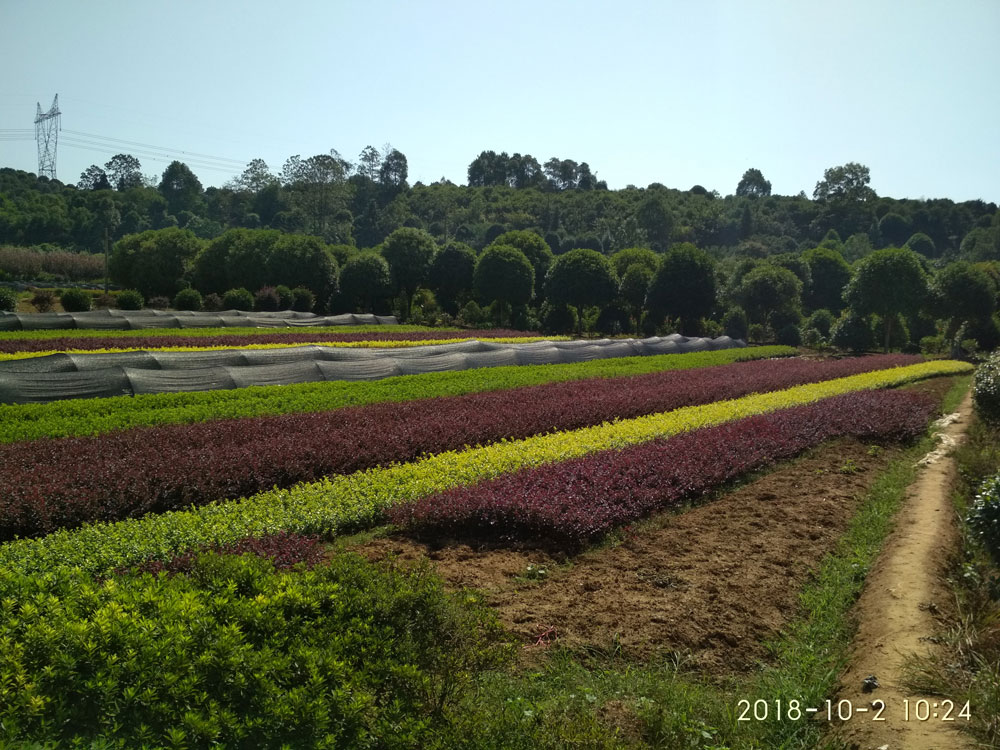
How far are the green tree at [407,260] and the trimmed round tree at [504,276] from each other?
4675mm

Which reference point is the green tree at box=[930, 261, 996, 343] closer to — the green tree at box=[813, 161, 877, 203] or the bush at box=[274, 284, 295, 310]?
the bush at box=[274, 284, 295, 310]

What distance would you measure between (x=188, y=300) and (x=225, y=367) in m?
23.1

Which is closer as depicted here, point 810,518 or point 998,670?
point 998,670

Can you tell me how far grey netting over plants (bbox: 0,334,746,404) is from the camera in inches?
468

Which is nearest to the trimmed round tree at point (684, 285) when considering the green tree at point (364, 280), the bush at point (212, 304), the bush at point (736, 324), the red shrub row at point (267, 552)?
the bush at point (736, 324)

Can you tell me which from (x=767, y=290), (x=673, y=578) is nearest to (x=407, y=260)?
(x=767, y=290)

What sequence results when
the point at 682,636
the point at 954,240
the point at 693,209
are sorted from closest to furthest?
the point at 682,636 < the point at 954,240 < the point at 693,209

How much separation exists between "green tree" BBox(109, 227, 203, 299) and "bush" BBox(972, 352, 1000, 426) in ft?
131

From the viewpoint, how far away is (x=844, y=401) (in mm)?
15141

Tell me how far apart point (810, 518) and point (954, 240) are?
108753 mm

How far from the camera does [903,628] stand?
16.7 ft

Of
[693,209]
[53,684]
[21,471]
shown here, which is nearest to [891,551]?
[53,684]

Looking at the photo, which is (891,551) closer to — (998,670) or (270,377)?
(998,670)
